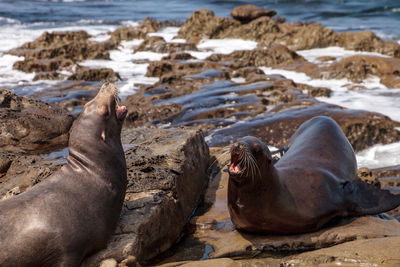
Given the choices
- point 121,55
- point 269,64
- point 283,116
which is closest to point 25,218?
point 283,116

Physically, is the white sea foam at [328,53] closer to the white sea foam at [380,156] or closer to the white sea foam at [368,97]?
the white sea foam at [368,97]

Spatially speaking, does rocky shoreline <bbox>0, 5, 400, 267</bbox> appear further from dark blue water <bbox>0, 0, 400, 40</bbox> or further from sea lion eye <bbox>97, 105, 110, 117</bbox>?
dark blue water <bbox>0, 0, 400, 40</bbox>

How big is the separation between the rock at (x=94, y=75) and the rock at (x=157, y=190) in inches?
352

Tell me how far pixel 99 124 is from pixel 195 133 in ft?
6.80

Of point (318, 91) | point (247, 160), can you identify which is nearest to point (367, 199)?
point (247, 160)

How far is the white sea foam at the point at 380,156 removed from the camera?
25.9 feet

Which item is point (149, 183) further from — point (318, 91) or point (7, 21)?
point (7, 21)

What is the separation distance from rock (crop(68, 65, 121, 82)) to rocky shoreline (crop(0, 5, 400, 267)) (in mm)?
42

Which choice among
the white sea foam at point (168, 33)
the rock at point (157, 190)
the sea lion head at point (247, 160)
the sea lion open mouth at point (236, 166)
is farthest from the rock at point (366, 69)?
the white sea foam at point (168, 33)

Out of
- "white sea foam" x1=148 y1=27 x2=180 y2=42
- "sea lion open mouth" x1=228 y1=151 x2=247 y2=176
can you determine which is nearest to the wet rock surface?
"sea lion open mouth" x1=228 y1=151 x2=247 y2=176

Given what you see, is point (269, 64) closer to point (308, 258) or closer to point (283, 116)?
point (283, 116)

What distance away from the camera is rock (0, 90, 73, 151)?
21.1ft

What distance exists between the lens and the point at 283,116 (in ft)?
29.3

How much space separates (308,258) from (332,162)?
174 centimetres
